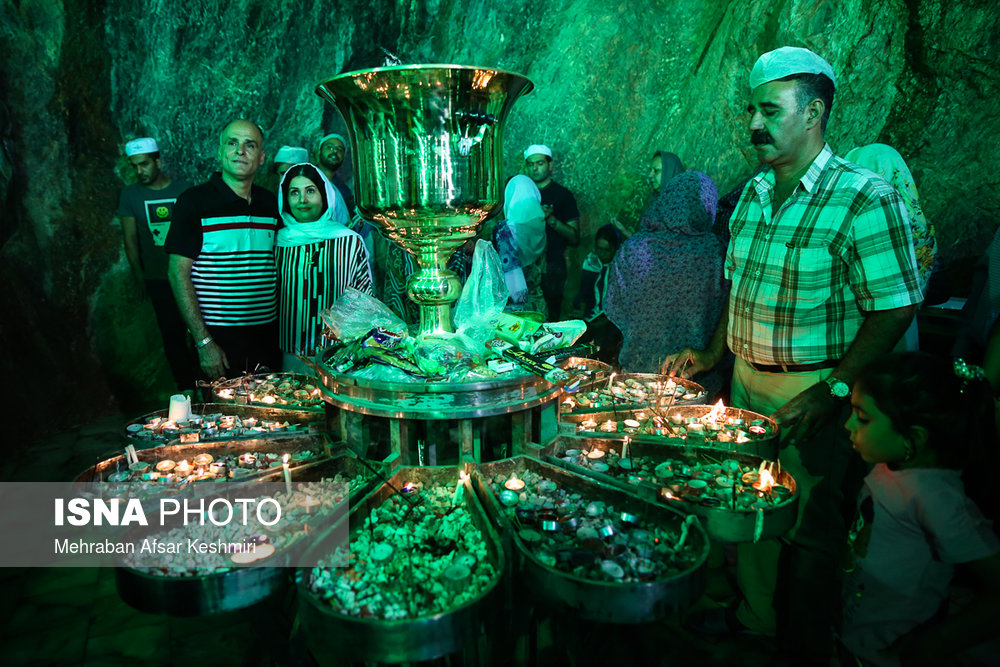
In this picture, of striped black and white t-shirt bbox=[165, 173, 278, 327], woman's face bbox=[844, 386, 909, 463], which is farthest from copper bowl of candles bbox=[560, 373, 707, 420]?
striped black and white t-shirt bbox=[165, 173, 278, 327]

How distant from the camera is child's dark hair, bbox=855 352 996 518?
147 cm

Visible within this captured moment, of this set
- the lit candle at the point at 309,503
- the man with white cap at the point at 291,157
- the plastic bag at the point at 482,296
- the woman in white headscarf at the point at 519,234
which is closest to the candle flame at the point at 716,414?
the plastic bag at the point at 482,296

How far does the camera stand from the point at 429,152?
184cm

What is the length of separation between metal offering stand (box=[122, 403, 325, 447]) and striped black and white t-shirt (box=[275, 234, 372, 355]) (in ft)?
3.00

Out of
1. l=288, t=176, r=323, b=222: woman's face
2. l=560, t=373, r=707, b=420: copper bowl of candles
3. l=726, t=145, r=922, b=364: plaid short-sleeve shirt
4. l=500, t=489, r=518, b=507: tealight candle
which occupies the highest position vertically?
l=288, t=176, r=323, b=222: woman's face

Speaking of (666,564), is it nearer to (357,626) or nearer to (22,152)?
(357,626)

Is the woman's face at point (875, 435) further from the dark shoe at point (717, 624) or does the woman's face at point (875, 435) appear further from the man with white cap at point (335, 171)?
the man with white cap at point (335, 171)

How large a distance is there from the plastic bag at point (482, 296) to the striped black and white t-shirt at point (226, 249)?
Answer: 149cm

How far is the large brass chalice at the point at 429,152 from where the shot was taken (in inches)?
67.6

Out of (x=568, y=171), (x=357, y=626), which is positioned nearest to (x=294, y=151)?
(x=568, y=171)

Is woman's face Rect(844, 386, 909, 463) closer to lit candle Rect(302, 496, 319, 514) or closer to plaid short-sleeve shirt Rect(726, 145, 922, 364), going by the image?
plaid short-sleeve shirt Rect(726, 145, 922, 364)

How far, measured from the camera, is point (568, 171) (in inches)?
251

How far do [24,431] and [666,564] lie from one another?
5.13 m

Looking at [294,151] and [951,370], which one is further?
[294,151]
